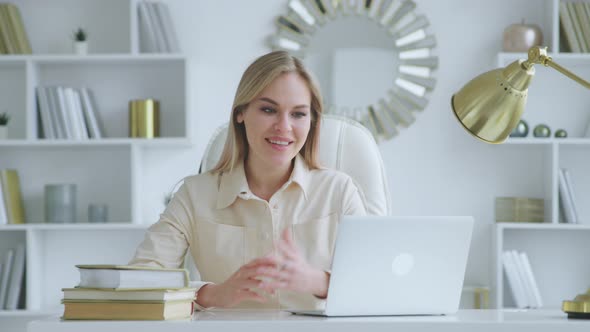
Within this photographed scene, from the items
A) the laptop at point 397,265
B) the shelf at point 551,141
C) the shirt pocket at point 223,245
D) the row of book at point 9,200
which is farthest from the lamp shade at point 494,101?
the row of book at point 9,200

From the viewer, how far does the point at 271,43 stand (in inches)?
145

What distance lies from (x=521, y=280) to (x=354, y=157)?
1.60 metres

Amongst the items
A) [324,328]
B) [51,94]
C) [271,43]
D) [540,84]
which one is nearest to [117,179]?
[51,94]

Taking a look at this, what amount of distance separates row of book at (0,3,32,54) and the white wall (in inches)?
26.4

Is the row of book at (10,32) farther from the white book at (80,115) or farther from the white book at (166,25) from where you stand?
the white book at (166,25)

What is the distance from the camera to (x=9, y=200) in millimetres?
3559

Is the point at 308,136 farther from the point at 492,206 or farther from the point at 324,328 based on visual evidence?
the point at 492,206

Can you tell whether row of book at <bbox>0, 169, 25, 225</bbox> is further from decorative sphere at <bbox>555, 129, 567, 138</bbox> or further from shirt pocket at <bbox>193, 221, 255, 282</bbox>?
decorative sphere at <bbox>555, 129, 567, 138</bbox>

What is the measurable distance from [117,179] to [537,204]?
5.99 ft

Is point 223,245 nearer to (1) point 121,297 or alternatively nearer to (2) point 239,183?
(2) point 239,183

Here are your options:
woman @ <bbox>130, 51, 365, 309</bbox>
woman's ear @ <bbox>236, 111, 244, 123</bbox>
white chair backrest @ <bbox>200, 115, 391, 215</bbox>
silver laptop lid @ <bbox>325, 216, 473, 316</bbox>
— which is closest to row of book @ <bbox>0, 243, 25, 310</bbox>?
white chair backrest @ <bbox>200, 115, 391, 215</bbox>

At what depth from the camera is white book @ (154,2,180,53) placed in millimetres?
3584

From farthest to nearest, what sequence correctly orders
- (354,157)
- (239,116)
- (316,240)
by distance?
(354,157) → (239,116) → (316,240)

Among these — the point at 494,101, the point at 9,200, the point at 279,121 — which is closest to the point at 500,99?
the point at 494,101
